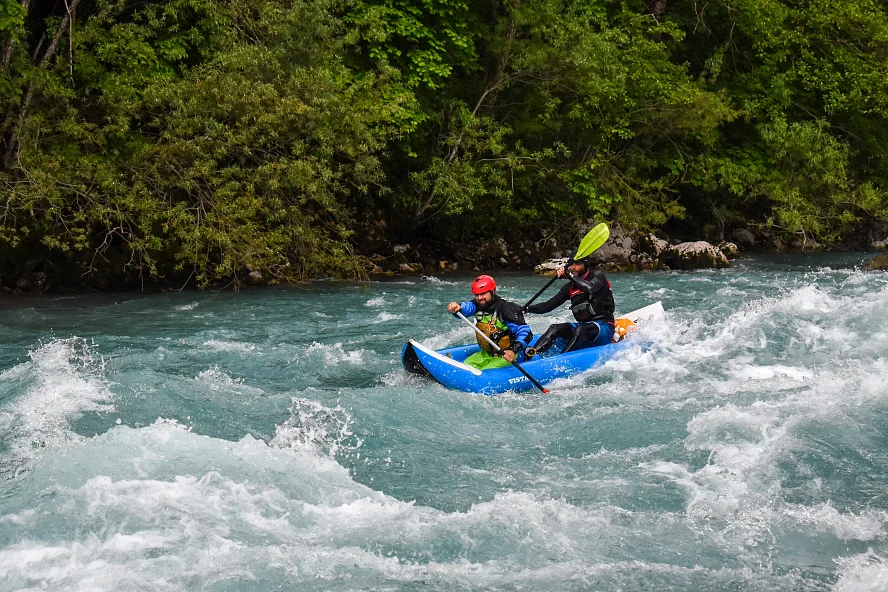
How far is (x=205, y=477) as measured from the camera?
544cm

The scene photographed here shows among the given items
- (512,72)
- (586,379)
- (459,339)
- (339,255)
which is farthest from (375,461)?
(512,72)

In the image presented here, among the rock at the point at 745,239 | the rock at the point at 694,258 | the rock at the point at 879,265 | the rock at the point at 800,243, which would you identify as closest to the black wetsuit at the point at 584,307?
the rock at the point at 694,258

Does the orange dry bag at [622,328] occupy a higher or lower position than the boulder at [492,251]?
higher

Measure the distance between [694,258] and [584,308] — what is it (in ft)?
29.3

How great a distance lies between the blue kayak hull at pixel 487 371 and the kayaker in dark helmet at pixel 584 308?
0.30 metres

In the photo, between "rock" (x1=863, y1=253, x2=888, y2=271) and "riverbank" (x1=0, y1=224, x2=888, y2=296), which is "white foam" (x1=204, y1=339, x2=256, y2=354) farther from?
"rock" (x1=863, y1=253, x2=888, y2=271)

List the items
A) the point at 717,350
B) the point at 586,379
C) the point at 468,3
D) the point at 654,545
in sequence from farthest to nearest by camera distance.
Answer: the point at 468,3 → the point at 717,350 → the point at 586,379 → the point at 654,545

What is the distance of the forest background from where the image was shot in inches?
476

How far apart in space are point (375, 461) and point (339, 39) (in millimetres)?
9593

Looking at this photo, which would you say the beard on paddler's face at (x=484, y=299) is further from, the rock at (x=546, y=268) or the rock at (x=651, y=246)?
the rock at (x=651, y=246)

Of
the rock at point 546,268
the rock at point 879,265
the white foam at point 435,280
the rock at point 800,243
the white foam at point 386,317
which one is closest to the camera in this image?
the white foam at point 386,317

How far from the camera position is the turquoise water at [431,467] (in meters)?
4.64

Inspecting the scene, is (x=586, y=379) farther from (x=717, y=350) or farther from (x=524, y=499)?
(x=524, y=499)

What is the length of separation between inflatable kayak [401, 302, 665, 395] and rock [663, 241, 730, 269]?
29.4 ft
